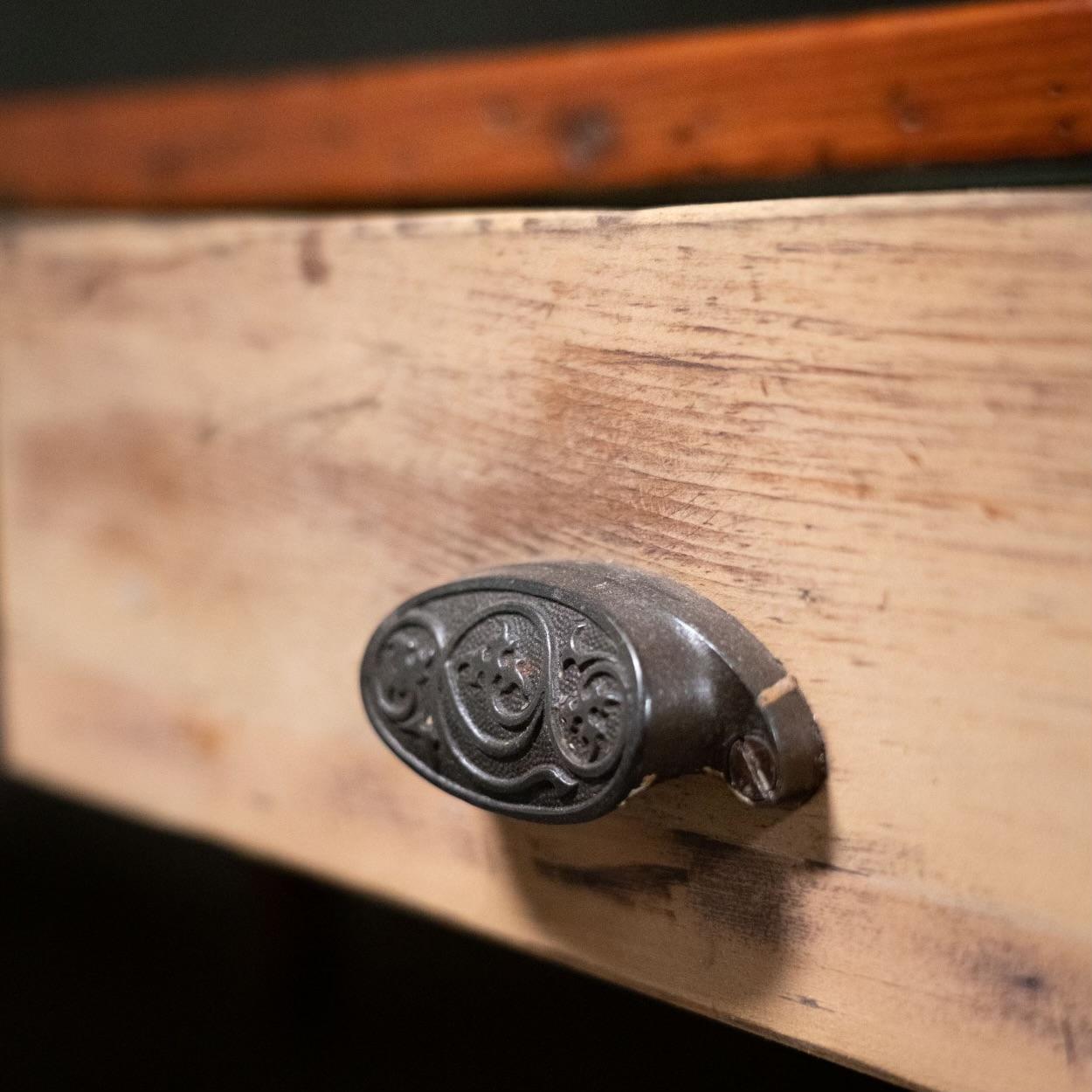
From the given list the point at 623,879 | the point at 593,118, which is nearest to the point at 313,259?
the point at 593,118

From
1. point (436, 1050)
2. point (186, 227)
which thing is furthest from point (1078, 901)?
point (436, 1050)

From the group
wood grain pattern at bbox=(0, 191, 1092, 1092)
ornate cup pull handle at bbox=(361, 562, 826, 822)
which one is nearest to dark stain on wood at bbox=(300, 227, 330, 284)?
wood grain pattern at bbox=(0, 191, 1092, 1092)

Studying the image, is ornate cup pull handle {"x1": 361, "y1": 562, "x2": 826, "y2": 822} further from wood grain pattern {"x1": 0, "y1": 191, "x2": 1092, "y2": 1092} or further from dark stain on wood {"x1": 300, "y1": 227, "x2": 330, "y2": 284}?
dark stain on wood {"x1": 300, "y1": 227, "x2": 330, "y2": 284}

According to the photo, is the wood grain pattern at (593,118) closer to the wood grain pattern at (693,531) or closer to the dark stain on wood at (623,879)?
the wood grain pattern at (693,531)

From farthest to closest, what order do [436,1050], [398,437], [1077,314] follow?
[436,1050], [398,437], [1077,314]

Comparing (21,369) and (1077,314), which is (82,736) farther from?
(1077,314)

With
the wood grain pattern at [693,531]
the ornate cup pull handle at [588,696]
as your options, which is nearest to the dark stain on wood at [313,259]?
the wood grain pattern at [693,531]
